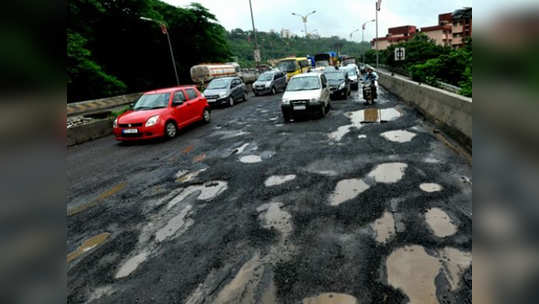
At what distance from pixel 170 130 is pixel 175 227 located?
6788mm

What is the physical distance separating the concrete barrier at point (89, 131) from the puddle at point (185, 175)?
677cm

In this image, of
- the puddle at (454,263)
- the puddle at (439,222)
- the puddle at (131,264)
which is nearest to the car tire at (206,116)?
the puddle at (131,264)

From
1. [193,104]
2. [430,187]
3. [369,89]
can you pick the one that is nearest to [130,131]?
[193,104]

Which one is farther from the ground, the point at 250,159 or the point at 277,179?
the point at 250,159

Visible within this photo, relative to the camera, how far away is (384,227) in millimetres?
4070

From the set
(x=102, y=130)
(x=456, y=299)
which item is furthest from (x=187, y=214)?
(x=102, y=130)

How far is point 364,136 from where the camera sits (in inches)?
346

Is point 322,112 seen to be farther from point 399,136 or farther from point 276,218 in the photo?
point 276,218

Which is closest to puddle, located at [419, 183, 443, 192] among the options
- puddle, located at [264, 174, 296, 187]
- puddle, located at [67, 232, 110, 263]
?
puddle, located at [264, 174, 296, 187]

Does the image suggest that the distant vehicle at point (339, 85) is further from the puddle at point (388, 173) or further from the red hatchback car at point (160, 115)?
the puddle at point (388, 173)

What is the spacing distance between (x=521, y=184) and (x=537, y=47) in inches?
10.9

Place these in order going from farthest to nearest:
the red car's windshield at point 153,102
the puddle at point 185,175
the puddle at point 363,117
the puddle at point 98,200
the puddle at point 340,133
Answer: the red car's windshield at point 153,102, the puddle at point 363,117, the puddle at point 340,133, the puddle at point 185,175, the puddle at point 98,200

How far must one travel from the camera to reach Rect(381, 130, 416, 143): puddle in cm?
816

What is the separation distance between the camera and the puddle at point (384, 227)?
12.6ft
